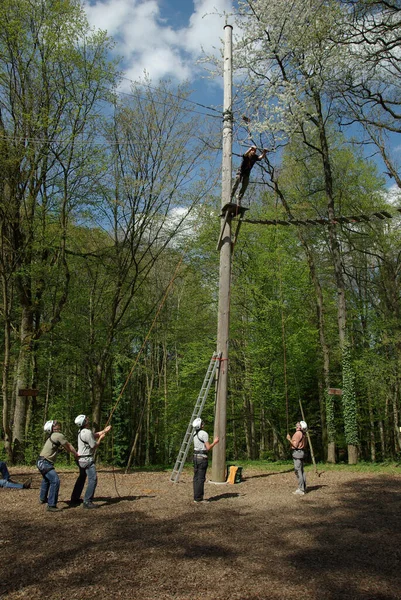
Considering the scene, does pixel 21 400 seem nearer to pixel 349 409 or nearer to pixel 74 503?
pixel 74 503

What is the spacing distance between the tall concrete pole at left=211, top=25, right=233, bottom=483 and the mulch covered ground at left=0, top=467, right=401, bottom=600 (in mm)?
1152

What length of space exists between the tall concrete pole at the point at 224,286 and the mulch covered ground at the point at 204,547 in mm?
1152

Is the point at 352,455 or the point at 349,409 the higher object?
the point at 349,409

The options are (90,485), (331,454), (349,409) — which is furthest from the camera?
(331,454)

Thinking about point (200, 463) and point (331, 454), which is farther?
point (331, 454)

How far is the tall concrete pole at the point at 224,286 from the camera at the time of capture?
10.5m

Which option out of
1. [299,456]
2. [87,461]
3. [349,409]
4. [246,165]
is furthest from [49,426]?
[349,409]

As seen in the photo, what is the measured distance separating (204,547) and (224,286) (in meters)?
6.60

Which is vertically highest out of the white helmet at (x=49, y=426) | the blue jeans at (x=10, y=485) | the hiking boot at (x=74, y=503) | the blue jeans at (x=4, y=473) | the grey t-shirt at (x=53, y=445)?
the white helmet at (x=49, y=426)

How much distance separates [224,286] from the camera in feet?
36.8

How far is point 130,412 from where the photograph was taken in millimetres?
29266

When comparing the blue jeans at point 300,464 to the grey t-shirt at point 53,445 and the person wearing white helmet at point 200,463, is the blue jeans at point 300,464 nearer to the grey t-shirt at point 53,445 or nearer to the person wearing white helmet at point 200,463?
the person wearing white helmet at point 200,463

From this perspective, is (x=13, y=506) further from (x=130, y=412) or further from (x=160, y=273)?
(x=130, y=412)

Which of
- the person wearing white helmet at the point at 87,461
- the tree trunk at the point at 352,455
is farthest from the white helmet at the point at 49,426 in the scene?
the tree trunk at the point at 352,455
